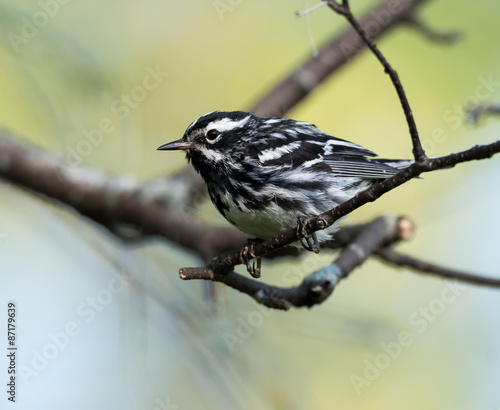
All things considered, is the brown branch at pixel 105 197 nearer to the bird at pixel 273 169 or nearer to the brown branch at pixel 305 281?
the brown branch at pixel 305 281

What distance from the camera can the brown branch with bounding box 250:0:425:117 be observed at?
623cm

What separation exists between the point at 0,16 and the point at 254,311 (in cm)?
350

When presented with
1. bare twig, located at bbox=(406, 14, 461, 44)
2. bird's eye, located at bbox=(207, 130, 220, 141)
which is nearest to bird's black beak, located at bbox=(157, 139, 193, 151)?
bird's eye, located at bbox=(207, 130, 220, 141)

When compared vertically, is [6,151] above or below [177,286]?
above

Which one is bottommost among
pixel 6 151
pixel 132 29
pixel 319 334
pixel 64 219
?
pixel 319 334

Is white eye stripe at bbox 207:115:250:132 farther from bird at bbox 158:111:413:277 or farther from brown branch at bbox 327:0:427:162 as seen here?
brown branch at bbox 327:0:427:162

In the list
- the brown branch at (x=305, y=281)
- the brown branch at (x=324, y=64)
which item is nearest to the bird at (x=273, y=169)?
the brown branch at (x=305, y=281)

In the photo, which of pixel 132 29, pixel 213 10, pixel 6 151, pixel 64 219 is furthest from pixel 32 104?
pixel 213 10

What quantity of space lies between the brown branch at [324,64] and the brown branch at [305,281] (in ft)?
6.54

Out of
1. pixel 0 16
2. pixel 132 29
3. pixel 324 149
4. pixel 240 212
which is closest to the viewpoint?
pixel 240 212

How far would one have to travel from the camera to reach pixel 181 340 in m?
4.95

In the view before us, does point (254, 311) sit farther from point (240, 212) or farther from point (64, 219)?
point (64, 219)

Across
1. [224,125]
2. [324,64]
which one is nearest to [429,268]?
[224,125]

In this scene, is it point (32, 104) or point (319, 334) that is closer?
point (319, 334)
